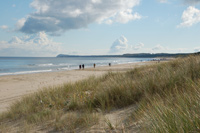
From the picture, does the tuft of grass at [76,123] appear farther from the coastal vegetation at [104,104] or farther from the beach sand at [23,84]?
the beach sand at [23,84]

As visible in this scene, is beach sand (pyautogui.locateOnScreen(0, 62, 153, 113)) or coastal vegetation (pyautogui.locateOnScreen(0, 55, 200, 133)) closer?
coastal vegetation (pyautogui.locateOnScreen(0, 55, 200, 133))

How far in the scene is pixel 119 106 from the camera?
4.34m

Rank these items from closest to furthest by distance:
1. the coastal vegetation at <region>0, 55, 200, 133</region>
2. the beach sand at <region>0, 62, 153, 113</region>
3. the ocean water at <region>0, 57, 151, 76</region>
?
the coastal vegetation at <region>0, 55, 200, 133</region> → the beach sand at <region>0, 62, 153, 113</region> → the ocean water at <region>0, 57, 151, 76</region>

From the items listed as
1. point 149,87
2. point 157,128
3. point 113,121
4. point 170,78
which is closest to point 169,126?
A: point 157,128

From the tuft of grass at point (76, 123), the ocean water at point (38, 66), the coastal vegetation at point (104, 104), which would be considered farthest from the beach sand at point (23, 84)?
the ocean water at point (38, 66)

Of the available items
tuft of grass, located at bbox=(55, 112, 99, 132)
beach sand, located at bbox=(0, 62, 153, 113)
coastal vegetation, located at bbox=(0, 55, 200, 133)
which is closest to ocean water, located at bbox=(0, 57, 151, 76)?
beach sand, located at bbox=(0, 62, 153, 113)

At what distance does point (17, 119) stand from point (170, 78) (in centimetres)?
475

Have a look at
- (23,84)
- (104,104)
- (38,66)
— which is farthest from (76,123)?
(38,66)

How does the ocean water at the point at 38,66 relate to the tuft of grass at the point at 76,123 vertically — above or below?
below

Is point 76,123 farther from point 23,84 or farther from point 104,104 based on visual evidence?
point 23,84

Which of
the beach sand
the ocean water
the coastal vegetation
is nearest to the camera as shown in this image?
the coastal vegetation

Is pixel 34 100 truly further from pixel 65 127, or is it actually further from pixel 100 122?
pixel 100 122

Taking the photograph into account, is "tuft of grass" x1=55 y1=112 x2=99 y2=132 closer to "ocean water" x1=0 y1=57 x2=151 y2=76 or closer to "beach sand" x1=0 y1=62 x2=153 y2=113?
"beach sand" x1=0 y1=62 x2=153 y2=113

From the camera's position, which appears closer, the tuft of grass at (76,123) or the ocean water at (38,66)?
the tuft of grass at (76,123)
